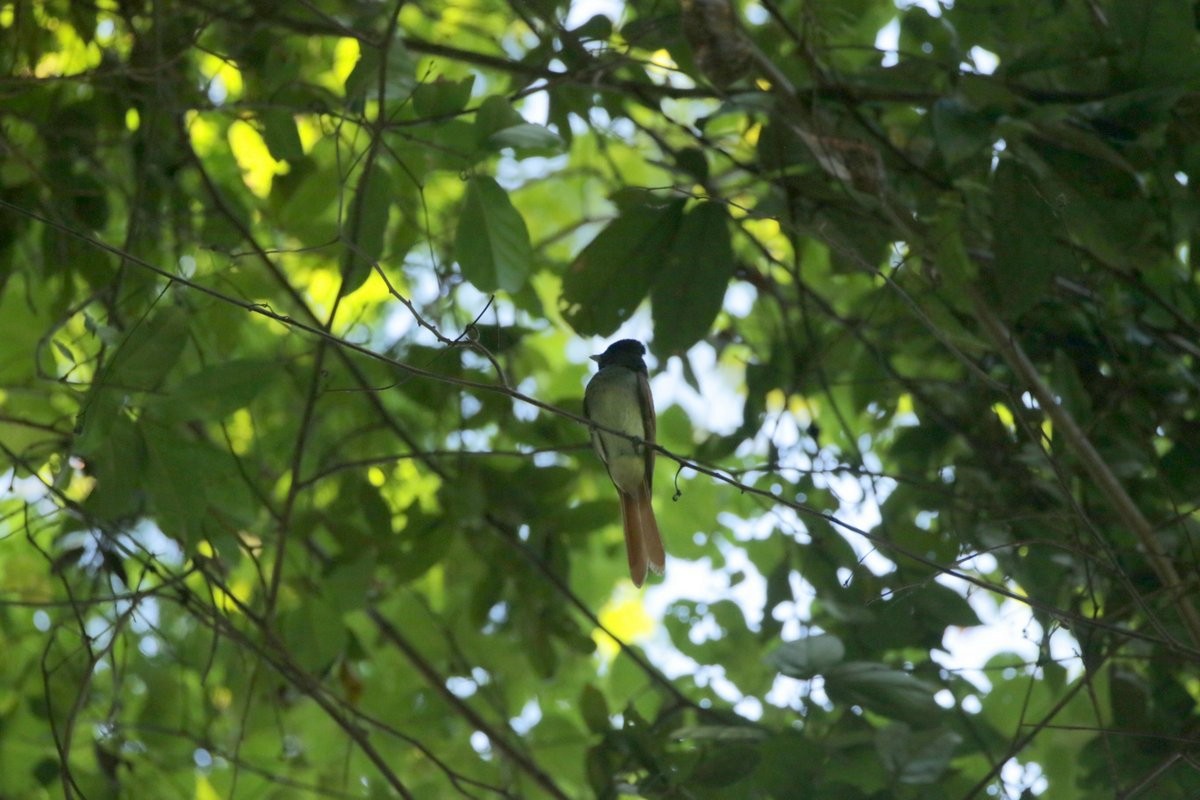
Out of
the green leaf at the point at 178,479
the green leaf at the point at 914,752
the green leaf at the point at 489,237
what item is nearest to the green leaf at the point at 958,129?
the green leaf at the point at 489,237

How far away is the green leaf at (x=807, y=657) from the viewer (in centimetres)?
300

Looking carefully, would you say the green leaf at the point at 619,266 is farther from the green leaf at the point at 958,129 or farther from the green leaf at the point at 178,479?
the green leaf at the point at 178,479

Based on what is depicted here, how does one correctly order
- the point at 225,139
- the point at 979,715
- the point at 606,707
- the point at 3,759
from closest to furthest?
1. the point at 606,707
2. the point at 979,715
3. the point at 3,759
4. the point at 225,139

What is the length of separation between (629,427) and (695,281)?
0.45 metres

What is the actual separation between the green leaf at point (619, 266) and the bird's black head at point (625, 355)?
0.23 feet

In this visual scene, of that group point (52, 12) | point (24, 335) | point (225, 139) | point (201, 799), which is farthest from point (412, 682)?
point (52, 12)

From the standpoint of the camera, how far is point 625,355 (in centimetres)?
329

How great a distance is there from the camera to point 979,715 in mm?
3701

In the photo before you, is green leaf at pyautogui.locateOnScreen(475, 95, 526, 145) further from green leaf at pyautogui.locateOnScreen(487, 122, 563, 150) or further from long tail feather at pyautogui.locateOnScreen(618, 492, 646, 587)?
long tail feather at pyautogui.locateOnScreen(618, 492, 646, 587)

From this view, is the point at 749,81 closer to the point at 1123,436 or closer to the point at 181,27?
the point at 1123,436

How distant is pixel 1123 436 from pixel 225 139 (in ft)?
10.9

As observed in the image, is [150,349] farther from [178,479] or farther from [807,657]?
[807,657]

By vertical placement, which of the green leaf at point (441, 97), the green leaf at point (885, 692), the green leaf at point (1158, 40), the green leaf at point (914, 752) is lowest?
the green leaf at point (914, 752)

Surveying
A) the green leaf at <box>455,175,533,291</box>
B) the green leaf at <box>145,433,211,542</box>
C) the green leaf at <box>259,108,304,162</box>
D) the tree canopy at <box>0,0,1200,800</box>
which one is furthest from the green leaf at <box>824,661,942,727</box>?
the green leaf at <box>259,108,304,162</box>
